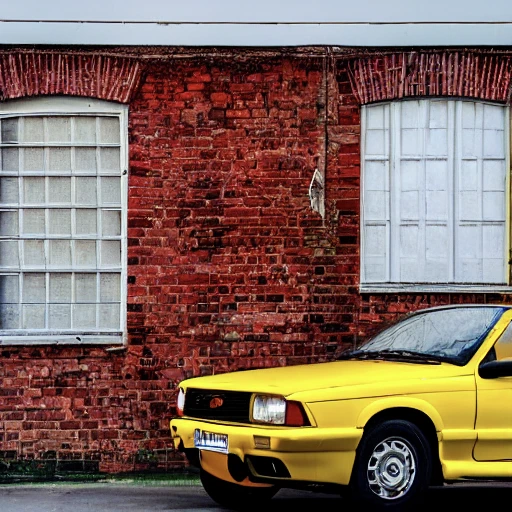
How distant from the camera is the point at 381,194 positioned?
494 inches

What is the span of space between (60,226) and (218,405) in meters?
4.10

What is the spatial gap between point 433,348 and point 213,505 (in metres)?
2.07

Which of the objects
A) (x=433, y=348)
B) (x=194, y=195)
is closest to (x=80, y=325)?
(x=194, y=195)

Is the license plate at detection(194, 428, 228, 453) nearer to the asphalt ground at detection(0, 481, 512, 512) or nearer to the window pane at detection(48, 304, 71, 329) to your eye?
the asphalt ground at detection(0, 481, 512, 512)

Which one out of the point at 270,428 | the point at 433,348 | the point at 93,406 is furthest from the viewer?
the point at 93,406

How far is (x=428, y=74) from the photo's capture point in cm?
1239

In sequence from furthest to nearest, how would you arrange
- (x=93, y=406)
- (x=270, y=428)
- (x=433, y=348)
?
(x=93, y=406)
(x=433, y=348)
(x=270, y=428)

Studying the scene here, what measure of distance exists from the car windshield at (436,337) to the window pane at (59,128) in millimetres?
4014

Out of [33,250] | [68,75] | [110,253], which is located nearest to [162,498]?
[110,253]

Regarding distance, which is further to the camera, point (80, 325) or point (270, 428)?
point (80, 325)

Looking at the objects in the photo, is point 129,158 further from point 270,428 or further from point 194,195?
point 270,428

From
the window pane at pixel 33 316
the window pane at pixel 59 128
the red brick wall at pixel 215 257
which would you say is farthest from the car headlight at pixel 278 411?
the window pane at pixel 59 128

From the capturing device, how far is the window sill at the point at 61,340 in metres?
12.3

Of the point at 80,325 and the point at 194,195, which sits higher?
the point at 194,195
